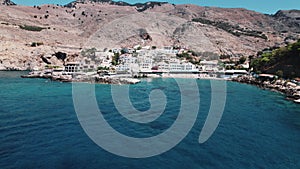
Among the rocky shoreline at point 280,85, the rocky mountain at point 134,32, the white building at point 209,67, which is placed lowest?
the rocky shoreline at point 280,85

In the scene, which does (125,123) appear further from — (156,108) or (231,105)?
(231,105)

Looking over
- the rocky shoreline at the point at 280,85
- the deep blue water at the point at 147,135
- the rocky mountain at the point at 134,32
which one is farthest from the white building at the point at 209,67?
the deep blue water at the point at 147,135

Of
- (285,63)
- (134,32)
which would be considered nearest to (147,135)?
(285,63)

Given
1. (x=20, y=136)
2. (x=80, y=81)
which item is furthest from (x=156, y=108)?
(x=80, y=81)

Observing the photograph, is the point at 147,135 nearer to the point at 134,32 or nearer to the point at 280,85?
the point at 280,85

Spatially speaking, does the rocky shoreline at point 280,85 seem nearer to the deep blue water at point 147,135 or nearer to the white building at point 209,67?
the deep blue water at point 147,135

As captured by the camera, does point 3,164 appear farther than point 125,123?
No
